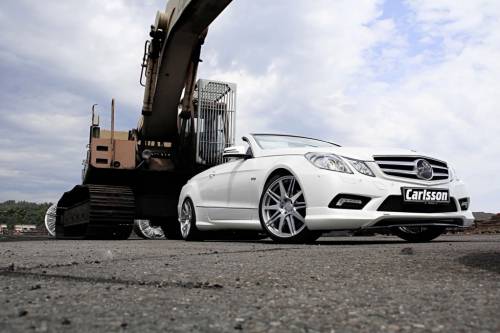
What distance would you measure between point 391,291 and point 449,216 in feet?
13.3

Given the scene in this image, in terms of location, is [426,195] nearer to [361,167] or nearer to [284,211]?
[361,167]

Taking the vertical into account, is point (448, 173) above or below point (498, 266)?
above

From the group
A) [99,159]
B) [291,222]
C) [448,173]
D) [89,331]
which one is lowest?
[89,331]

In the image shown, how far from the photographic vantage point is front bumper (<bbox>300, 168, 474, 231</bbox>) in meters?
5.75

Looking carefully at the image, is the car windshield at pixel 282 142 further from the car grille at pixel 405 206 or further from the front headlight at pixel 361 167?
the car grille at pixel 405 206

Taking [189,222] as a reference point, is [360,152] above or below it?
above

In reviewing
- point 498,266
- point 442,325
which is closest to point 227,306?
point 442,325

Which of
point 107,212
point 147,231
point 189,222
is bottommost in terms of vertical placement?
point 189,222

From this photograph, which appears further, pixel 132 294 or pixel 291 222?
pixel 291 222

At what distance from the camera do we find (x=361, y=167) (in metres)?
5.93

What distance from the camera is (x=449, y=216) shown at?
6.23 meters

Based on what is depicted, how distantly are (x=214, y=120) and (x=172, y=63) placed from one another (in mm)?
1322

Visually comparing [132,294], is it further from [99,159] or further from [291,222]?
[99,159]

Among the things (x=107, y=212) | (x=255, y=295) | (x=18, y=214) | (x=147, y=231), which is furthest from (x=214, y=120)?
(x=18, y=214)
